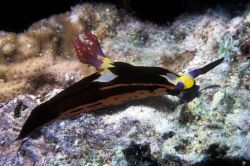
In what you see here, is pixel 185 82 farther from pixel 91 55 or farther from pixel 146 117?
pixel 91 55

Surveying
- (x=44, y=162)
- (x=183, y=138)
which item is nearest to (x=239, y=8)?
(x=183, y=138)

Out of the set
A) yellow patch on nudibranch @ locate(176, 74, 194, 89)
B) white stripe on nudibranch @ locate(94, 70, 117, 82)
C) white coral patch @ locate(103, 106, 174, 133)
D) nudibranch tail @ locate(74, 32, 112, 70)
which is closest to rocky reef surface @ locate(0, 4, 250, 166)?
white coral patch @ locate(103, 106, 174, 133)

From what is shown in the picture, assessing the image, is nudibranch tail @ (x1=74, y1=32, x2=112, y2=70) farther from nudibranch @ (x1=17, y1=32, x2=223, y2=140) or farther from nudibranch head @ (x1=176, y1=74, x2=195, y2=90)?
nudibranch head @ (x1=176, y1=74, x2=195, y2=90)

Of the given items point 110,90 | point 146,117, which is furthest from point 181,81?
point 110,90

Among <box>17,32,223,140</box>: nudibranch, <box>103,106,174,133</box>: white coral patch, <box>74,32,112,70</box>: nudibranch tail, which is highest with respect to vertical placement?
<box>74,32,112,70</box>: nudibranch tail

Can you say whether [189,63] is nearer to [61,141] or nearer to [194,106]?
[194,106]

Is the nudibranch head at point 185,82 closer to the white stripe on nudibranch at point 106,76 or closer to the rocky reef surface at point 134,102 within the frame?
the rocky reef surface at point 134,102
